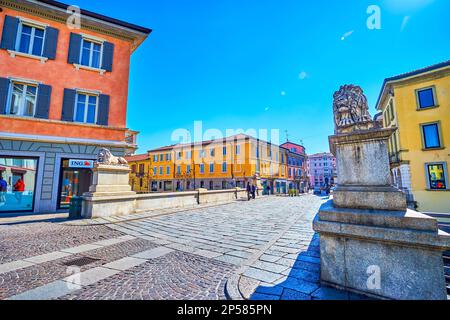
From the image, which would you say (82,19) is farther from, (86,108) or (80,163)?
(80,163)

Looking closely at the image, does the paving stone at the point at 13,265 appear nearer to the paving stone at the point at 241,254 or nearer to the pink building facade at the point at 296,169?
the paving stone at the point at 241,254

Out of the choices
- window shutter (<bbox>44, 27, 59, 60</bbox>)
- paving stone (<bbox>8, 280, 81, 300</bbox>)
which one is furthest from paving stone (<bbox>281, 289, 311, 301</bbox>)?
window shutter (<bbox>44, 27, 59, 60</bbox>)

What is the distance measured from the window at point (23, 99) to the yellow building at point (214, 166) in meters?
22.0

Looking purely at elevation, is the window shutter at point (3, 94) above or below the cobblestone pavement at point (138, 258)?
above

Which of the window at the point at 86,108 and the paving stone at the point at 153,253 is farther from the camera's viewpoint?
the window at the point at 86,108

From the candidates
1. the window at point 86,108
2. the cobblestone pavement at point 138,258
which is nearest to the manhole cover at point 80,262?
the cobblestone pavement at point 138,258

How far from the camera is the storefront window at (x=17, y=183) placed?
34.3ft

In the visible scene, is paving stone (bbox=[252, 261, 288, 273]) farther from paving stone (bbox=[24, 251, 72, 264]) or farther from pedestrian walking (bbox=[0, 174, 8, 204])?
pedestrian walking (bbox=[0, 174, 8, 204])

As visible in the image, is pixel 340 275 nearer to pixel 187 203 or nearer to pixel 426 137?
pixel 187 203

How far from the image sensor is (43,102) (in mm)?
10750

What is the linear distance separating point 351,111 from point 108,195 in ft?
29.4
